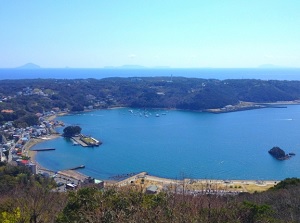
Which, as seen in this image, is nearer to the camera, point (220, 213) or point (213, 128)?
point (220, 213)

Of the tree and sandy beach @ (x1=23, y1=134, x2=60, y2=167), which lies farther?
the tree

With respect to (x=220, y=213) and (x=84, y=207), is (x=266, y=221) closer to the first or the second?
(x=220, y=213)

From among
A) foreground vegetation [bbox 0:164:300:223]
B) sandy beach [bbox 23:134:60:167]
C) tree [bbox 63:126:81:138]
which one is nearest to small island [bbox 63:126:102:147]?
tree [bbox 63:126:81:138]

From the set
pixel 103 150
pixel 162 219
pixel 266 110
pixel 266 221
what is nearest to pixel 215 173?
pixel 103 150

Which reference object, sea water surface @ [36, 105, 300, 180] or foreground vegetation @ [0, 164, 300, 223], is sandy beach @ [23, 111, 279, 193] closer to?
sea water surface @ [36, 105, 300, 180]

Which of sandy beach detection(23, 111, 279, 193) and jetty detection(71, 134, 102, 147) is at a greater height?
sandy beach detection(23, 111, 279, 193)

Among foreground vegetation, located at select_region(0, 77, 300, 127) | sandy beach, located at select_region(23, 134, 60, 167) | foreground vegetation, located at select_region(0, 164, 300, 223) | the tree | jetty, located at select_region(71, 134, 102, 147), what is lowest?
sandy beach, located at select_region(23, 134, 60, 167)
